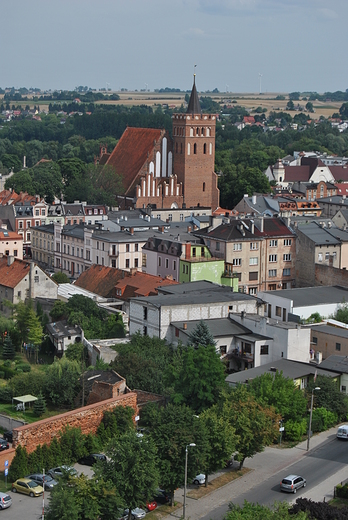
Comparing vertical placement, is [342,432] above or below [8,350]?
above

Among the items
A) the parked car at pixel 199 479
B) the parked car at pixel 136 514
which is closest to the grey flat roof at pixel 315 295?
the parked car at pixel 199 479

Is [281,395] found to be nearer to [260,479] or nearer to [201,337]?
[260,479]

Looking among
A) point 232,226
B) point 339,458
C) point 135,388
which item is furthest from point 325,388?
point 232,226

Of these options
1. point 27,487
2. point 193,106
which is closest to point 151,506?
point 27,487

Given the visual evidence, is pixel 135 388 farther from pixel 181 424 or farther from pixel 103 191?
pixel 103 191

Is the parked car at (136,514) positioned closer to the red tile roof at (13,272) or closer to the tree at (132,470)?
the tree at (132,470)

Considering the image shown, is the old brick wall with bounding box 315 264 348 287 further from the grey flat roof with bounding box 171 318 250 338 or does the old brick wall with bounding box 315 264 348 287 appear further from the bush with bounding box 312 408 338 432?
the bush with bounding box 312 408 338 432
